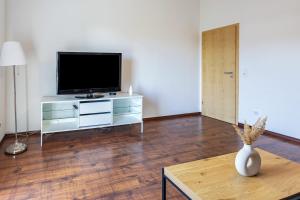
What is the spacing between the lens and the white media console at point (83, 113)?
3.70 metres

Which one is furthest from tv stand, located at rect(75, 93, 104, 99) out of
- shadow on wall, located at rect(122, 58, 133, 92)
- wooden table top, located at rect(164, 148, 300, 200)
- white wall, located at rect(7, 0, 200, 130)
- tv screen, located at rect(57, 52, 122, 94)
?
wooden table top, located at rect(164, 148, 300, 200)

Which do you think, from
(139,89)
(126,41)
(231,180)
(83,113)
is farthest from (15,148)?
(231,180)

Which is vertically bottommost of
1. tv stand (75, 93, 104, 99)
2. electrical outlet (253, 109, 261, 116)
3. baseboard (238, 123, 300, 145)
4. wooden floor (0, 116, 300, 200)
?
wooden floor (0, 116, 300, 200)

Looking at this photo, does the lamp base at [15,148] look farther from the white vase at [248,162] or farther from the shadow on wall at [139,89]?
the white vase at [248,162]

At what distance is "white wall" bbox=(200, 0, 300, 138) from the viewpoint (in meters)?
3.56

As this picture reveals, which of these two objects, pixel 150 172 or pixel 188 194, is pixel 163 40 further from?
pixel 188 194

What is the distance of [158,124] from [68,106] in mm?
1718

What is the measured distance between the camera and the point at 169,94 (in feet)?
17.0

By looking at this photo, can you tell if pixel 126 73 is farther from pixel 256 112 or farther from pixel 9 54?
pixel 256 112

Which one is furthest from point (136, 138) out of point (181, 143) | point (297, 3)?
point (297, 3)

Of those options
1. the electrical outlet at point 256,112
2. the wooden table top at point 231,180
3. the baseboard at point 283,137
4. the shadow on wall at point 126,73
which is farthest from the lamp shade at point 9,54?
the baseboard at point 283,137

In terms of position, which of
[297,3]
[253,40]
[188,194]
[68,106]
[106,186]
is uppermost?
[297,3]

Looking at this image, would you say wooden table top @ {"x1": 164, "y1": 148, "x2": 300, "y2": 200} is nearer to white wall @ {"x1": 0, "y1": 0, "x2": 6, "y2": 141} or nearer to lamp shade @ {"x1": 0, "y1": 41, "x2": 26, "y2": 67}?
lamp shade @ {"x1": 0, "y1": 41, "x2": 26, "y2": 67}

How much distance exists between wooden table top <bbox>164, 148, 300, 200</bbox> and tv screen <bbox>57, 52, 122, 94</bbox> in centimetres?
264
